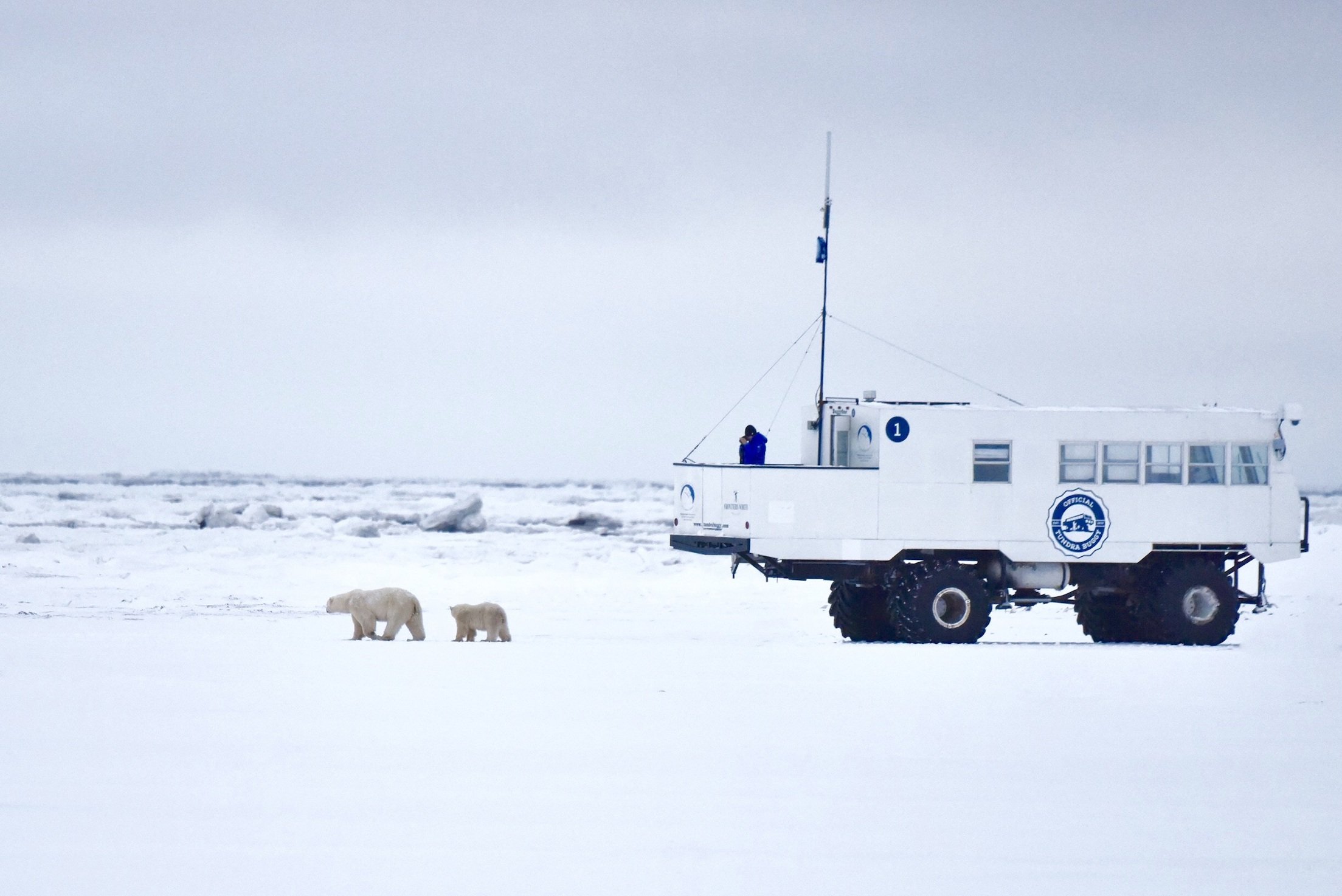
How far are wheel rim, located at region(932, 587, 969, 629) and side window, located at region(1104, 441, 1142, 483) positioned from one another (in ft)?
7.86

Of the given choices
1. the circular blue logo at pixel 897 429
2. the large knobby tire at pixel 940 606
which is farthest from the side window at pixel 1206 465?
the circular blue logo at pixel 897 429

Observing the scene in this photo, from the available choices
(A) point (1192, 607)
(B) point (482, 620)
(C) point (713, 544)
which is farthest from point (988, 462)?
(B) point (482, 620)

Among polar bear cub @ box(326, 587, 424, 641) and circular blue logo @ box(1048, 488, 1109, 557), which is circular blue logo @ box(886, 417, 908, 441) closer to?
circular blue logo @ box(1048, 488, 1109, 557)

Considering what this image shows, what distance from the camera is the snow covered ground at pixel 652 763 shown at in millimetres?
5547

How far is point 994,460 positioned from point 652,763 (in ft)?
31.2

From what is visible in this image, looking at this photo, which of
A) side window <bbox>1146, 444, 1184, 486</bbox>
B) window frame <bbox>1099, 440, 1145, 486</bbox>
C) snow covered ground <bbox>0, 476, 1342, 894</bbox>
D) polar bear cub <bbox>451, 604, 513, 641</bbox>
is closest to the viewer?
snow covered ground <bbox>0, 476, 1342, 894</bbox>

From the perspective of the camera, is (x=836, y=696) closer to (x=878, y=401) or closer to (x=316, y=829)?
(x=316, y=829)

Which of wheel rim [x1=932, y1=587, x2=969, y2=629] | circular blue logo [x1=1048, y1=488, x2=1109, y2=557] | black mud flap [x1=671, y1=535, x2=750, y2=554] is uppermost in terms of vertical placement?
circular blue logo [x1=1048, y1=488, x2=1109, y2=557]

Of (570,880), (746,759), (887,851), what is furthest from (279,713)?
(887,851)

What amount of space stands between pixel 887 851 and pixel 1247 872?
1.54 metres

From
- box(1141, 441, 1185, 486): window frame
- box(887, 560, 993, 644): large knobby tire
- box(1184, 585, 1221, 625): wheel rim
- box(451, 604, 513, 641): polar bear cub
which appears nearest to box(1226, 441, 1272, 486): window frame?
box(1141, 441, 1185, 486): window frame

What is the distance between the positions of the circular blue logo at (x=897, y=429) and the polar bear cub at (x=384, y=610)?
19.6 ft

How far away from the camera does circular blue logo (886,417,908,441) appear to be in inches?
620

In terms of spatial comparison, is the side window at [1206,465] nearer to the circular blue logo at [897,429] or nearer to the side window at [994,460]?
the side window at [994,460]
